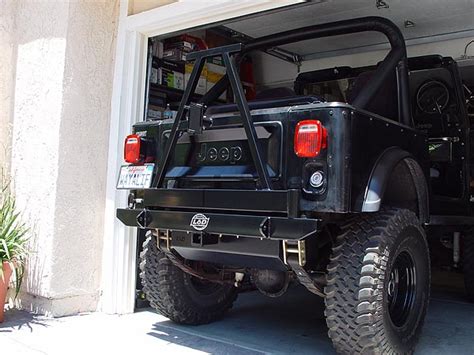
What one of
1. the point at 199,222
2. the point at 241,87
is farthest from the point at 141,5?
the point at 199,222

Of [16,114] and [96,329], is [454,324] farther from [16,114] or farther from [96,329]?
[16,114]

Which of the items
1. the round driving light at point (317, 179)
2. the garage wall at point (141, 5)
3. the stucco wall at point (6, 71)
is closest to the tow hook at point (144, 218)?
the round driving light at point (317, 179)

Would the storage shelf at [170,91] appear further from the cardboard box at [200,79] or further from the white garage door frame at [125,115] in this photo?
the white garage door frame at [125,115]

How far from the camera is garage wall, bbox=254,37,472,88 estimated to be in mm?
5781

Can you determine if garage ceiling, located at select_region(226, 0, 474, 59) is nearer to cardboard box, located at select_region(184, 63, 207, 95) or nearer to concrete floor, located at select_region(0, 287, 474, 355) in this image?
cardboard box, located at select_region(184, 63, 207, 95)

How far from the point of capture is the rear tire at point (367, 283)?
107 inches

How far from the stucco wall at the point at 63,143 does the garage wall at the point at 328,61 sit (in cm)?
294

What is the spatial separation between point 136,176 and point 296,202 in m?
1.30

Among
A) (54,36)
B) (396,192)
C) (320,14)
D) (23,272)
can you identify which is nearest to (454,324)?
(396,192)

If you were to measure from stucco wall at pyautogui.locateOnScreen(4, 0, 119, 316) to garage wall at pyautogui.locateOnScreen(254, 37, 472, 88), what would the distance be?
2.94m

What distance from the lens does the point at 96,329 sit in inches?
150

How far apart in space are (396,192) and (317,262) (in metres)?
0.82

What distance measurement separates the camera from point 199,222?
9.78 ft

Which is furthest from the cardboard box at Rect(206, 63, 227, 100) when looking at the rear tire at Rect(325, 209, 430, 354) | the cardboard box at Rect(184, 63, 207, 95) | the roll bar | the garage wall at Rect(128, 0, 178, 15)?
the rear tire at Rect(325, 209, 430, 354)
